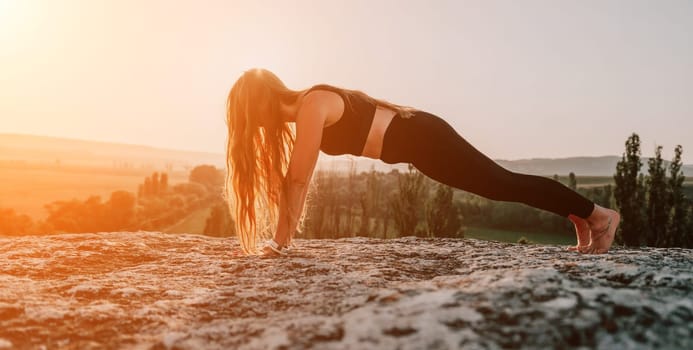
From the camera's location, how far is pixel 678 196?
26641 millimetres

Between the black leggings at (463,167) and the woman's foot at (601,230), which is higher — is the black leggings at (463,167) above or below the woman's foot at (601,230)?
above

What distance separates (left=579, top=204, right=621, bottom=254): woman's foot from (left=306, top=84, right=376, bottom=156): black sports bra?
184 centimetres

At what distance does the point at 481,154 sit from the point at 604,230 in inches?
42.3

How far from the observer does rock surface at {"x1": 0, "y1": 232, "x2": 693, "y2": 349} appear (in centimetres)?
136

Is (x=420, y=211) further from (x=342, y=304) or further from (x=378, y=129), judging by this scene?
(x=342, y=304)

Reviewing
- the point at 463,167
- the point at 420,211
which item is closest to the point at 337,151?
the point at 463,167

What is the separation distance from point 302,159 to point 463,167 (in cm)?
130

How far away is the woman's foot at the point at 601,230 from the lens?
396 centimetres

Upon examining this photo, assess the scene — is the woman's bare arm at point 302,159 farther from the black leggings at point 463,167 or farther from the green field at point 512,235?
the green field at point 512,235

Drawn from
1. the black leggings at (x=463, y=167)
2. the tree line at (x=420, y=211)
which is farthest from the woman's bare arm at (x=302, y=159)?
the tree line at (x=420, y=211)

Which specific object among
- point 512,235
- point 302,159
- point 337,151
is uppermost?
point 337,151

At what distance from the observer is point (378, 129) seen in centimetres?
418

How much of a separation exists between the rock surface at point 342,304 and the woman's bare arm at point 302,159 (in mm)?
553

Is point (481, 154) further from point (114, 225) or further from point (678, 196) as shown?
point (114, 225)
